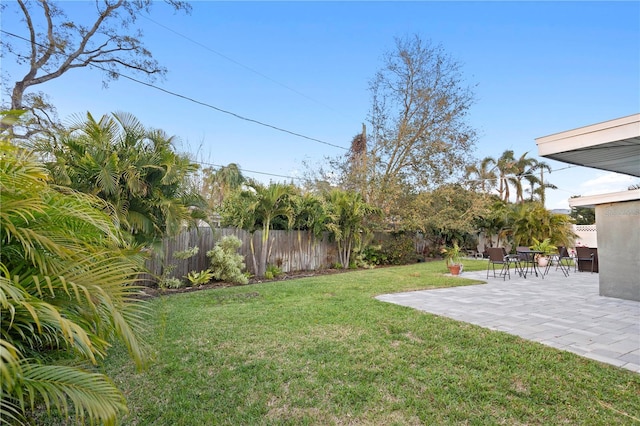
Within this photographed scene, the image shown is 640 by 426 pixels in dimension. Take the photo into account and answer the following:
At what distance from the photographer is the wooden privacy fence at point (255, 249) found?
291 inches

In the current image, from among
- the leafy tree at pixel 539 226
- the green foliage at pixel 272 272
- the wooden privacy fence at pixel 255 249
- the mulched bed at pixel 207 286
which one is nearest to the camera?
the mulched bed at pixel 207 286

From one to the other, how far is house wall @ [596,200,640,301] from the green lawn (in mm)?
4052

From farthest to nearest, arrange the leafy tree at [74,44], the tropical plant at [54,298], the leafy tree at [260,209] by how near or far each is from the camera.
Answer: the leafy tree at [74,44]
the leafy tree at [260,209]
the tropical plant at [54,298]

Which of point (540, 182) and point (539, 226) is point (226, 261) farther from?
point (540, 182)

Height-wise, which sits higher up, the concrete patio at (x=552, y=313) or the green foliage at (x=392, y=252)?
the green foliage at (x=392, y=252)

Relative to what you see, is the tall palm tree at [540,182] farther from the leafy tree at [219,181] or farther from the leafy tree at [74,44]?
the leafy tree at [74,44]

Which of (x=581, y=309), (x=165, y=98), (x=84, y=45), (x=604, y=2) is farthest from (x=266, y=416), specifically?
(x=84, y=45)

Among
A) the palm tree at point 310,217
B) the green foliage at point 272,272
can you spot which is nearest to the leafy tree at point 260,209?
the green foliage at point 272,272

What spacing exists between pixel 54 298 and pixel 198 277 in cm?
648

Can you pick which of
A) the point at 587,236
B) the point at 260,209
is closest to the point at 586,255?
the point at 260,209

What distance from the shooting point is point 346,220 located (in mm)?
11258

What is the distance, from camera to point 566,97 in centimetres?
934

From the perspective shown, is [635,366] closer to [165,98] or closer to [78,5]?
[165,98]

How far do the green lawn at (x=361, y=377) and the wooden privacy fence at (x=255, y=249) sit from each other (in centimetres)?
328
